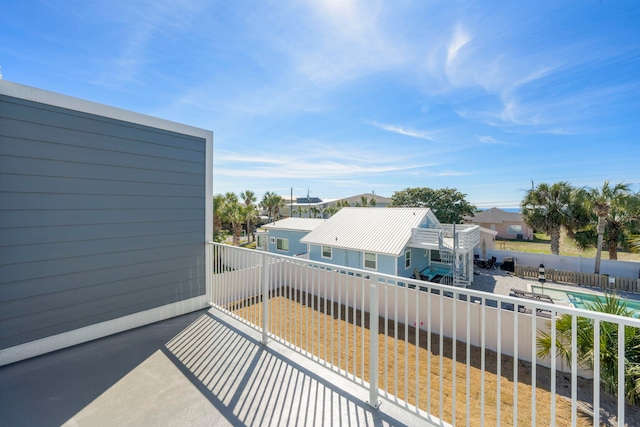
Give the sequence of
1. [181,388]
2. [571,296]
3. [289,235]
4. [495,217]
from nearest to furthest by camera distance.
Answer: [181,388] → [571,296] → [289,235] → [495,217]

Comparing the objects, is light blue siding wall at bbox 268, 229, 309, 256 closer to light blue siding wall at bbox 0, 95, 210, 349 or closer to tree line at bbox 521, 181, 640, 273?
light blue siding wall at bbox 0, 95, 210, 349

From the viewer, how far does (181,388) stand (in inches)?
77.9

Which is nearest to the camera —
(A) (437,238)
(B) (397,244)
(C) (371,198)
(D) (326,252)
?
(B) (397,244)

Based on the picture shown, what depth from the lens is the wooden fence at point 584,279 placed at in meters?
9.55

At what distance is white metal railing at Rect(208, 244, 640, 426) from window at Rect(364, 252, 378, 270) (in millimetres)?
4385

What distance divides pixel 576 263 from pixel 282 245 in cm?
1430

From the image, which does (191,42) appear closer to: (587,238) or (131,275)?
(131,275)

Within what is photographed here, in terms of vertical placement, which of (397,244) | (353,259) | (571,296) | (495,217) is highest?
(495,217)

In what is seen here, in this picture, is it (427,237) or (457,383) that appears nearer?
(457,383)

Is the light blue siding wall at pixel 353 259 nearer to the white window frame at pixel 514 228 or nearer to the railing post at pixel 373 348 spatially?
the railing post at pixel 373 348

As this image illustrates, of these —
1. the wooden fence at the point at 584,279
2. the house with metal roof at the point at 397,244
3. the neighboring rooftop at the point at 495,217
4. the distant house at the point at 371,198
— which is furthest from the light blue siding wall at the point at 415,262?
the distant house at the point at 371,198

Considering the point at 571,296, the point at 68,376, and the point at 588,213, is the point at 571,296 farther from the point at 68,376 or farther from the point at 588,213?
the point at 68,376

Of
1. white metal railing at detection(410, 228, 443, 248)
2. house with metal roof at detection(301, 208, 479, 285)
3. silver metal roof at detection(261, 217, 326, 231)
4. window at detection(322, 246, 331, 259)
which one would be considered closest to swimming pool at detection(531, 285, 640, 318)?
house with metal roof at detection(301, 208, 479, 285)

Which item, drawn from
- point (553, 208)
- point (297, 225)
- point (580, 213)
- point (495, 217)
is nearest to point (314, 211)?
point (297, 225)
